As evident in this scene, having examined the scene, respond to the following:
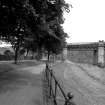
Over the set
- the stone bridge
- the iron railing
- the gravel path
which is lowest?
the gravel path

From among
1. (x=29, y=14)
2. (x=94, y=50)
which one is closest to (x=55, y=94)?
(x=29, y=14)

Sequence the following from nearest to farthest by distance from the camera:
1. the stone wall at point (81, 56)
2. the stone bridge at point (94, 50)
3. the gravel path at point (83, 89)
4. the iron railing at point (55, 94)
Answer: the iron railing at point (55, 94), the gravel path at point (83, 89), the stone bridge at point (94, 50), the stone wall at point (81, 56)

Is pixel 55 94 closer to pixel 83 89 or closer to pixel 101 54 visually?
pixel 83 89

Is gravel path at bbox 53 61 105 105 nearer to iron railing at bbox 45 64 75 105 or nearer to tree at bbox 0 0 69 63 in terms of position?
iron railing at bbox 45 64 75 105

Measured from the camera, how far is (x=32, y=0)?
31.1 feet

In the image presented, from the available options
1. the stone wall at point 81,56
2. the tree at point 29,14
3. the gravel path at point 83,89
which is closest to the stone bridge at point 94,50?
the stone wall at point 81,56

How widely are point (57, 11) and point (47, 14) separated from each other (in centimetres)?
79

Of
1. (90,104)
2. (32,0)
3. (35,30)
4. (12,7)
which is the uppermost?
(32,0)

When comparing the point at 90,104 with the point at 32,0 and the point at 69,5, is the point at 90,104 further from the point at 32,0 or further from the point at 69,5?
the point at 32,0

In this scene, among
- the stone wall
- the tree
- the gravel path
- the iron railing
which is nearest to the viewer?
the iron railing

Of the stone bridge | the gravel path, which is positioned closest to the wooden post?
the stone bridge

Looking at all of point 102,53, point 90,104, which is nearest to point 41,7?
point 90,104

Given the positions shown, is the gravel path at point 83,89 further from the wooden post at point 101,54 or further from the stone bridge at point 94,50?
the stone bridge at point 94,50

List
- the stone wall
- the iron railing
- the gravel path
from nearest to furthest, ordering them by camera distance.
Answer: the iron railing, the gravel path, the stone wall
